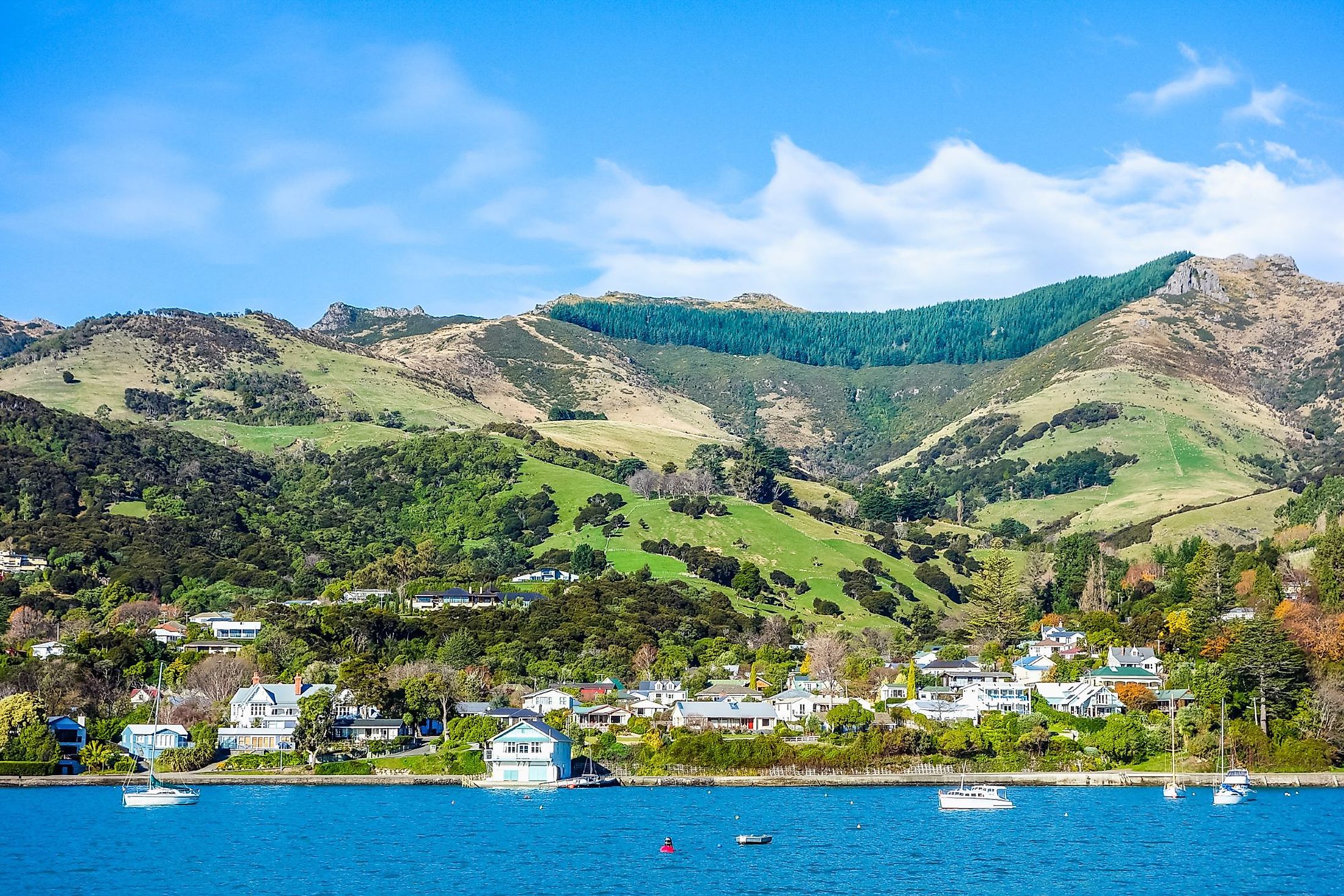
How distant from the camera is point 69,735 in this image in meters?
97.7

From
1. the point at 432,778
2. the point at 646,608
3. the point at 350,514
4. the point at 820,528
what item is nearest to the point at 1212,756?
the point at 432,778

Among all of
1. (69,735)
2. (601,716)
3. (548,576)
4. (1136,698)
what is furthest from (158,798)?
(548,576)

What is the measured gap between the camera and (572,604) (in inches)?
5330

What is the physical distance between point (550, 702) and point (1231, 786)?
45.2 metres

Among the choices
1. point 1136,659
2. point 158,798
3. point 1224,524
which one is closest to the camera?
point 158,798

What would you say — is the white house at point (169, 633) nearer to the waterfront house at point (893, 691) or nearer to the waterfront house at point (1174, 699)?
the waterfront house at point (893, 691)

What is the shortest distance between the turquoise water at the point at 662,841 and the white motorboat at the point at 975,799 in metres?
0.92

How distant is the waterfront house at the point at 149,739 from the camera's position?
314 ft

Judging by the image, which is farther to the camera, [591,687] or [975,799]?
[591,687]

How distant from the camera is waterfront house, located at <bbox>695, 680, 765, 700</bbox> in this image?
109 m

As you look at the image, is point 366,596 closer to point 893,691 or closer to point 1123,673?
point 893,691

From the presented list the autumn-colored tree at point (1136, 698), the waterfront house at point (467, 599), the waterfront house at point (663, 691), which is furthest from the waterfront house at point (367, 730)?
the autumn-colored tree at point (1136, 698)

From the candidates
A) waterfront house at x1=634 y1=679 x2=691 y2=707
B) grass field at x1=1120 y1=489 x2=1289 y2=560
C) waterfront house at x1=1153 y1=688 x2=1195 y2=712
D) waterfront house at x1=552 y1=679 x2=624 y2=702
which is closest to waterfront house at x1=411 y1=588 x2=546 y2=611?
waterfront house at x1=552 y1=679 x2=624 y2=702

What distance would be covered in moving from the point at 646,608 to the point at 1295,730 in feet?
195
